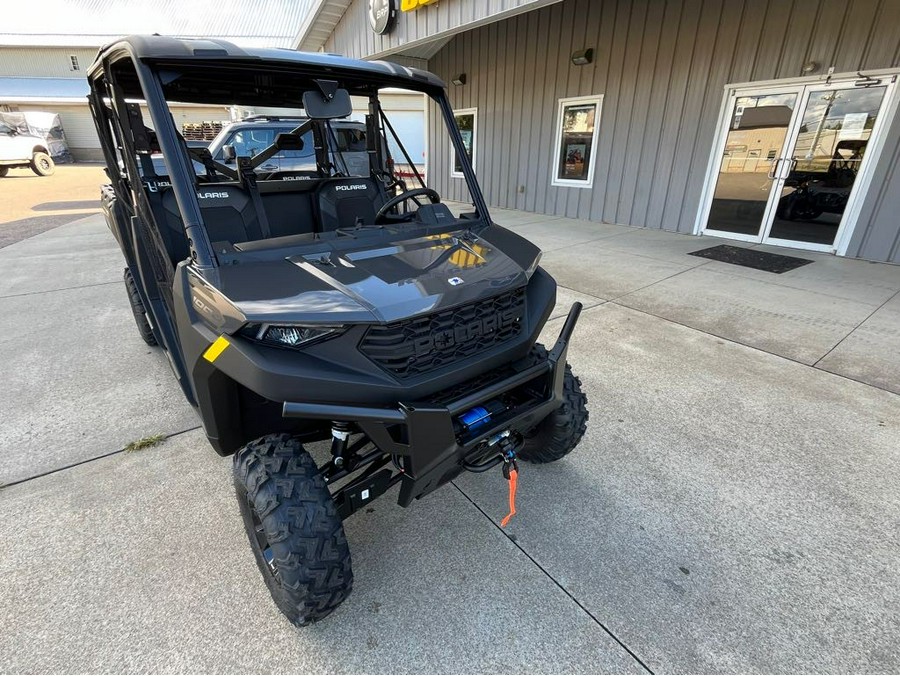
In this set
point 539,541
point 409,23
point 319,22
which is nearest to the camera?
point 539,541

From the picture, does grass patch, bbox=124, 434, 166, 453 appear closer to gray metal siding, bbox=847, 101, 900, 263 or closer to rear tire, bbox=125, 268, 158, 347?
rear tire, bbox=125, 268, 158, 347

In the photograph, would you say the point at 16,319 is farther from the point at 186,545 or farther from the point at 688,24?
the point at 688,24

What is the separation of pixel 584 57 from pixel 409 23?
10.1 ft

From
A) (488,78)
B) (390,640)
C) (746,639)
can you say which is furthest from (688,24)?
(390,640)

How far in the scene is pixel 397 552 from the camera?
6.33ft

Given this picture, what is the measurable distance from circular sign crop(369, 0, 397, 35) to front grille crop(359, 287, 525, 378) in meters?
8.44

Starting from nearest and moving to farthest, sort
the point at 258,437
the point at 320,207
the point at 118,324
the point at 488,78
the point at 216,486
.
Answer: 1. the point at 258,437
2. the point at 216,486
3. the point at 320,207
4. the point at 118,324
5. the point at 488,78

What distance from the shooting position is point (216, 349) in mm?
1447

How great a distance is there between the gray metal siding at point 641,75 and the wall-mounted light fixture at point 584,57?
0.29 feet

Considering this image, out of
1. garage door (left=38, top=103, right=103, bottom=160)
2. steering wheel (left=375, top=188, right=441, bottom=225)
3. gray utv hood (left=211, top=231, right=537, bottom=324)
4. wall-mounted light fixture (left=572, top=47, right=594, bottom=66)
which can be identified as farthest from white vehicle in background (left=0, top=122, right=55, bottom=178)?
gray utv hood (left=211, top=231, right=537, bottom=324)

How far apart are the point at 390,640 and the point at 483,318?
1.15 meters

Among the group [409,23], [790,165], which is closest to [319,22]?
[409,23]

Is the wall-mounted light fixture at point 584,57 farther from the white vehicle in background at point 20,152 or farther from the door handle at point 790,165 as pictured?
the white vehicle in background at point 20,152

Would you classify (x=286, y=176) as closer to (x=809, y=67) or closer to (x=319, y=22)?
(x=809, y=67)
